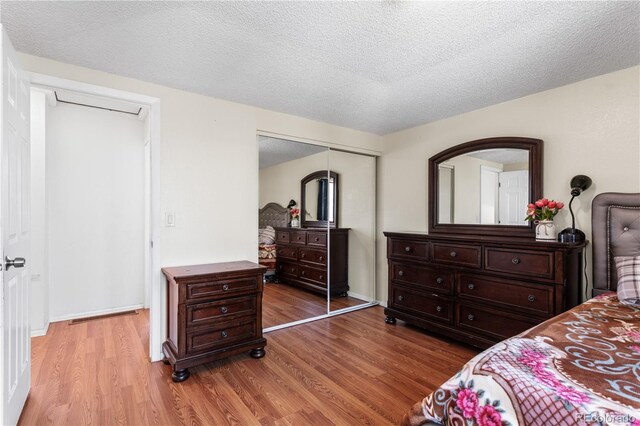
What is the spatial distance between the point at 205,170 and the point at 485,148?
2.69m

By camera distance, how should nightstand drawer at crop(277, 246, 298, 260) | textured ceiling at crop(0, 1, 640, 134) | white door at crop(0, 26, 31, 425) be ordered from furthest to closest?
nightstand drawer at crop(277, 246, 298, 260)
textured ceiling at crop(0, 1, 640, 134)
white door at crop(0, 26, 31, 425)

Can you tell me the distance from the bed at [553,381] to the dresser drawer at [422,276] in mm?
1403

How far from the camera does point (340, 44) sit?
2.02 meters

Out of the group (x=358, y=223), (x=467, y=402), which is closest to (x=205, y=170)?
(x=358, y=223)

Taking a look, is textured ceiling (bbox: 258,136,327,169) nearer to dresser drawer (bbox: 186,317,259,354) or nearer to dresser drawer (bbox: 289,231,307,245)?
dresser drawer (bbox: 289,231,307,245)

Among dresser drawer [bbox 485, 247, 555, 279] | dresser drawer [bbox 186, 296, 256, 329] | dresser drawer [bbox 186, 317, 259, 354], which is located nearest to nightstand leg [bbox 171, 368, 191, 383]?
dresser drawer [bbox 186, 317, 259, 354]

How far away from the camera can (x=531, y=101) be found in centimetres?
283

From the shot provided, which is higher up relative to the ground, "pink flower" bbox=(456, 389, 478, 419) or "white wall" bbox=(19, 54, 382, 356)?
"white wall" bbox=(19, 54, 382, 356)

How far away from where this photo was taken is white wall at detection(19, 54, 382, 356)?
271 cm

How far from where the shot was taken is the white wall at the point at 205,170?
8.89 ft

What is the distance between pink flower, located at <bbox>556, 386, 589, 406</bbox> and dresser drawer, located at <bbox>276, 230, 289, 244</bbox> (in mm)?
3018

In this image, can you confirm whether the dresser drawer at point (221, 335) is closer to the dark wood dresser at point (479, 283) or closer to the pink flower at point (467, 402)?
the dark wood dresser at point (479, 283)

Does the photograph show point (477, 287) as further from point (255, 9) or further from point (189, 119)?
point (189, 119)

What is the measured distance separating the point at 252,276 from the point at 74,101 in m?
2.69
